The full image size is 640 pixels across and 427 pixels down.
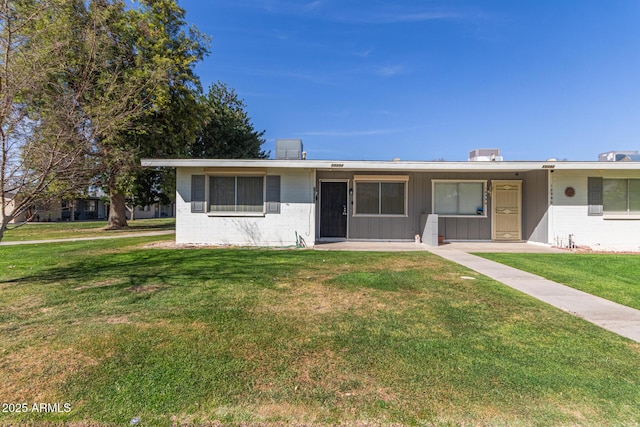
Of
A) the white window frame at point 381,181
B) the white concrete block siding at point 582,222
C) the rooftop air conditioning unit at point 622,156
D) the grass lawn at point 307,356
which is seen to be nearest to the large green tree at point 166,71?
the white window frame at point 381,181

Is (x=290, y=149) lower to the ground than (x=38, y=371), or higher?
higher

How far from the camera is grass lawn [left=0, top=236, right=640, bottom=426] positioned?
211 centimetres

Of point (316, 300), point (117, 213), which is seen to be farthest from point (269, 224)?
point (117, 213)

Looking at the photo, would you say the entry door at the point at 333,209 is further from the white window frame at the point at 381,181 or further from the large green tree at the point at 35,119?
the large green tree at the point at 35,119

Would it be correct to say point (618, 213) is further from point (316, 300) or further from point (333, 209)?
point (316, 300)

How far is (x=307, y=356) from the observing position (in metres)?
2.82

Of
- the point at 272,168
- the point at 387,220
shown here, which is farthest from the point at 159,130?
the point at 387,220

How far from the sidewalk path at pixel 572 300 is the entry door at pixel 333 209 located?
4.99 meters

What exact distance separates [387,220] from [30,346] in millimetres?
9895

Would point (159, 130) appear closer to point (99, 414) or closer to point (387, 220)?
point (387, 220)

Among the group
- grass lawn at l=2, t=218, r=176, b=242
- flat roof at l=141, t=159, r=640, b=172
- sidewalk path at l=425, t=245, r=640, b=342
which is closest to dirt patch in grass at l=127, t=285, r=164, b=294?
flat roof at l=141, t=159, r=640, b=172

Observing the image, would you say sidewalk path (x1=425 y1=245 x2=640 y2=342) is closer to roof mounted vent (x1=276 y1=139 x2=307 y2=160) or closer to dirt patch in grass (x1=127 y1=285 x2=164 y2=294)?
dirt patch in grass (x1=127 y1=285 x2=164 y2=294)

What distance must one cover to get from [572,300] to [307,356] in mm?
4204

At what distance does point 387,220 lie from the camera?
11.3 metres
